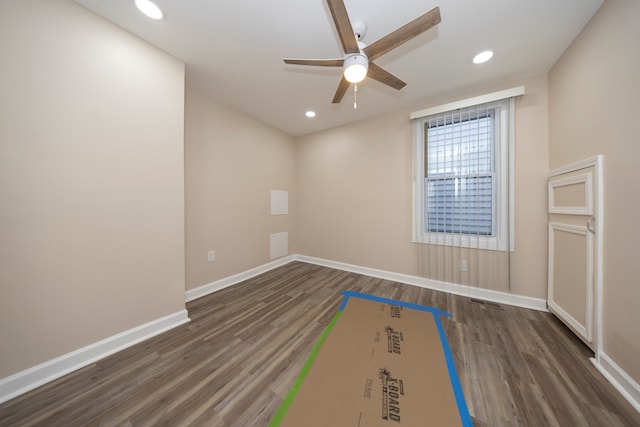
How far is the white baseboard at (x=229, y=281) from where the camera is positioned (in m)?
2.41

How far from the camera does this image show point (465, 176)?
8.05 feet

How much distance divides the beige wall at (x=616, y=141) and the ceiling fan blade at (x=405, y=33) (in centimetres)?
127

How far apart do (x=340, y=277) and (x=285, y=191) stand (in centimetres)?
191

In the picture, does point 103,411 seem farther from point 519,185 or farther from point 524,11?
point 519,185

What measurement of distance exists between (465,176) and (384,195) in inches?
41.0

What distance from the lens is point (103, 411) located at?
1129mm

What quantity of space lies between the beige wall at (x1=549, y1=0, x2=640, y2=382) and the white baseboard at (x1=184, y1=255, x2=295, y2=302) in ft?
11.7

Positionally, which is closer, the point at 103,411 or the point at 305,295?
the point at 103,411

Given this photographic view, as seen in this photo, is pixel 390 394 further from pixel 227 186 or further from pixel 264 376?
pixel 227 186

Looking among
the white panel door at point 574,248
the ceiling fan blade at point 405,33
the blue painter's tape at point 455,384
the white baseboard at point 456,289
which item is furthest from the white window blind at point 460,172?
the ceiling fan blade at point 405,33

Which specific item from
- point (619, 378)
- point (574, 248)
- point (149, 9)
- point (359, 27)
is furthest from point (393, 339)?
point (149, 9)

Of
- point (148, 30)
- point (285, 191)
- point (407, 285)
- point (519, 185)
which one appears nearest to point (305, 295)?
point (407, 285)

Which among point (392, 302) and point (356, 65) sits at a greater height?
point (356, 65)

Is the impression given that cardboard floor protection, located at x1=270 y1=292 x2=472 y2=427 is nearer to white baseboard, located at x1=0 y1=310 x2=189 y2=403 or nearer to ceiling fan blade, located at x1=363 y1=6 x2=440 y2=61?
white baseboard, located at x1=0 y1=310 x2=189 y2=403
